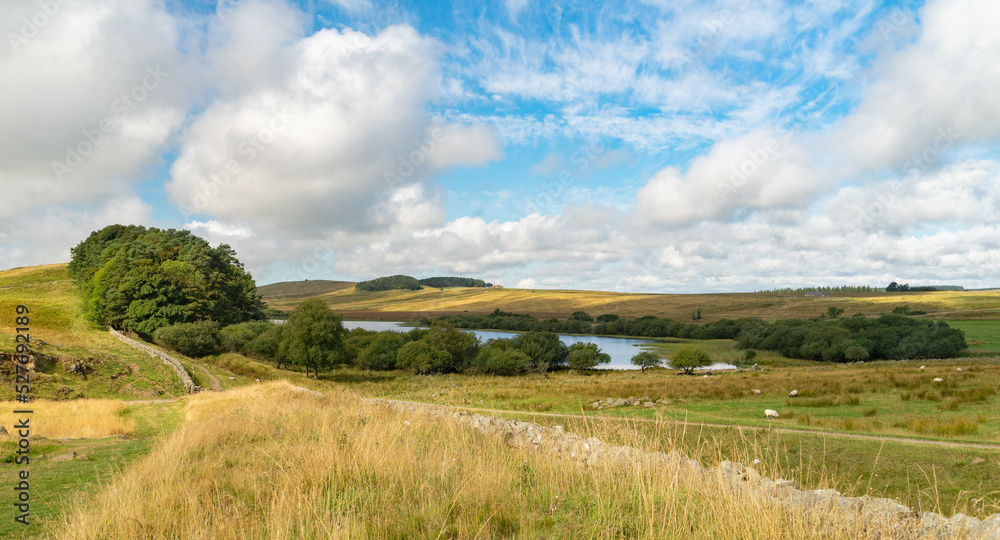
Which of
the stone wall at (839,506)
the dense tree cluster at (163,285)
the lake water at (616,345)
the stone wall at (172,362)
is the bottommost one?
the lake water at (616,345)

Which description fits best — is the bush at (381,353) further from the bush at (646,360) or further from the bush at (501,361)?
the bush at (646,360)

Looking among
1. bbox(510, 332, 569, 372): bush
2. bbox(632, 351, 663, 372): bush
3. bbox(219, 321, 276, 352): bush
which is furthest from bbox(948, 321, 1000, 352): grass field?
bbox(219, 321, 276, 352): bush

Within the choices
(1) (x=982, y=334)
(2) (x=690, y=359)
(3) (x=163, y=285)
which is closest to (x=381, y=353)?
(3) (x=163, y=285)

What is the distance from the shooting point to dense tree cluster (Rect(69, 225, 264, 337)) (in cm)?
4831

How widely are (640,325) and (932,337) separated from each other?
2331 inches

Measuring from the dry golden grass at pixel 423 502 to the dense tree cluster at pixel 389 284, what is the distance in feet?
594

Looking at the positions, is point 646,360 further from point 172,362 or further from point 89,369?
point 89,369

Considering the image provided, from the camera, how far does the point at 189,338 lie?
4450 cm

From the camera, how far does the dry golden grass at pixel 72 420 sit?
1323cm

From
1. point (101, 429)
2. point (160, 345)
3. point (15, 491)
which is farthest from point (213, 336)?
point (15, 491)

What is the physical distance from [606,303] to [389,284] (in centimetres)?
8466

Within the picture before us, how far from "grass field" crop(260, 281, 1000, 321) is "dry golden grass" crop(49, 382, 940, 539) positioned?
120046 mm

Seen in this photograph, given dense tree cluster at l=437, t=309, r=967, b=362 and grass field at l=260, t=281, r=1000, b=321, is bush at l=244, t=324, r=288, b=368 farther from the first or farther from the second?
grass field at l=260, t=281, r=1000, b=321

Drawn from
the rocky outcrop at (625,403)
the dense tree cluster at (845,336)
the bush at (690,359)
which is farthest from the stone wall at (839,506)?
the dense tree cluster at (845,336)
